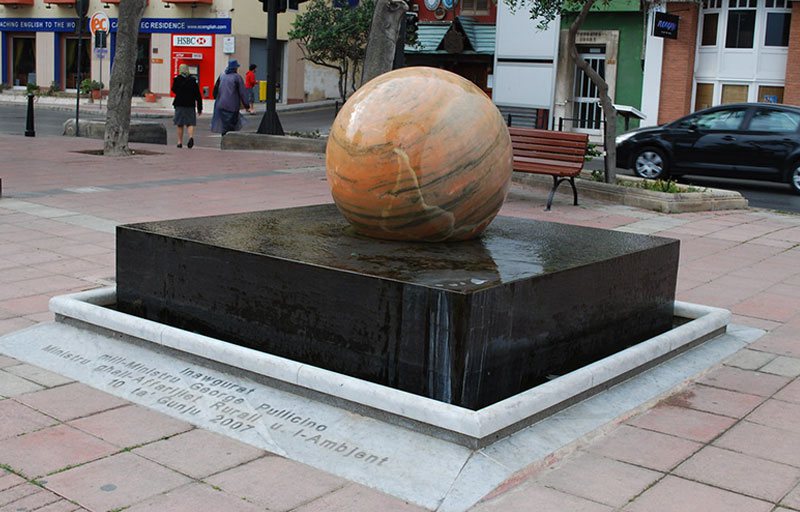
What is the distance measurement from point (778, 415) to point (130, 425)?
3363mm

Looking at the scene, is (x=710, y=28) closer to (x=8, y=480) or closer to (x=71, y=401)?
(x=71, y=401)

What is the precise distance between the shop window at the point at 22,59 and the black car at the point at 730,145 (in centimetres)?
3667

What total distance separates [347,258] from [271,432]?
1154 millimetres

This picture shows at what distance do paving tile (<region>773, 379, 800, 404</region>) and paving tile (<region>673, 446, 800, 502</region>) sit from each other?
1.05m

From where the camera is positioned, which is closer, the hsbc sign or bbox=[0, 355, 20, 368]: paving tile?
bbox=[0, 355, 20, 368]: paving tile

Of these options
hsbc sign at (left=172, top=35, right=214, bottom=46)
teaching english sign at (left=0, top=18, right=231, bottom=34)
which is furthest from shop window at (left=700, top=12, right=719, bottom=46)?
hsbc sign at (left=172, top=35, right=214, bottom=46)

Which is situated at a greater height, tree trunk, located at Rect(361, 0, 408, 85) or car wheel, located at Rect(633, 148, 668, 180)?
tree trunk, located at Rect(361, 0, 408, 85)

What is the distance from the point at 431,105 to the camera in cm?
562

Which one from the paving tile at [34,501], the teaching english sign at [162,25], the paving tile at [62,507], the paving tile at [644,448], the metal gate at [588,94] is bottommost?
the paving tile at [62,507]

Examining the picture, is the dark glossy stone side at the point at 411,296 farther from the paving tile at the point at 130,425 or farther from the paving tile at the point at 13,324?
the paving tile at the point at 130,425

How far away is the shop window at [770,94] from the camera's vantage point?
27.2 m

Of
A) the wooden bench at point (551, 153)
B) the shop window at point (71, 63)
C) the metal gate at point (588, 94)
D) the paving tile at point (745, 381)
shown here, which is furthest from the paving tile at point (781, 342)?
the shop window at point (71, 63)

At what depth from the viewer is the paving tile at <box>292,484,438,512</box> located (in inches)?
154

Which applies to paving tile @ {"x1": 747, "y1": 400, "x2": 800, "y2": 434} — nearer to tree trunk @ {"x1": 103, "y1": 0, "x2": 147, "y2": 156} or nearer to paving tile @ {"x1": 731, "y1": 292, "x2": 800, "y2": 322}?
paving tile @ {"x1": 731, "y1": 292, "x2": 800, "y2": 322}
